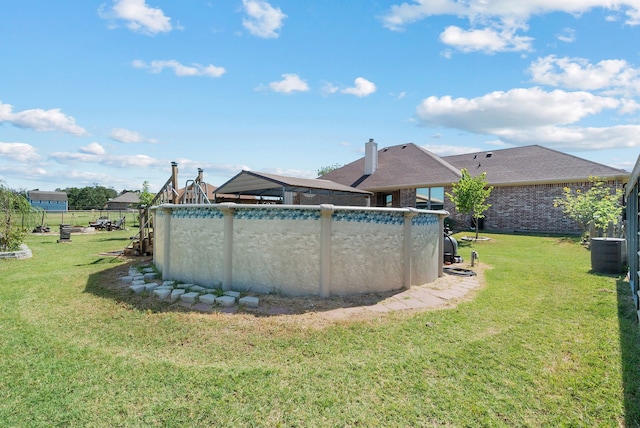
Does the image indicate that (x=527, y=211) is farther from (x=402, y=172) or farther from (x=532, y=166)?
(x=402, y=172)

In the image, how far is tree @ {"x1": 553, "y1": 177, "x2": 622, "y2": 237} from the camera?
12831 mm

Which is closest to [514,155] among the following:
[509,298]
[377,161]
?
[377,161]

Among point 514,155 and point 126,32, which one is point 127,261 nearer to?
point 126,32

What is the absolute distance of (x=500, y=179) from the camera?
62.5 feet

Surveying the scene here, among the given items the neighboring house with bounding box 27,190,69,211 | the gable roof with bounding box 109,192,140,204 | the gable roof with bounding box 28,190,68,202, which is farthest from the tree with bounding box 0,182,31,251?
the gable roof with bounding box 28,190,68,202

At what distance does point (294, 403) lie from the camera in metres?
2.81

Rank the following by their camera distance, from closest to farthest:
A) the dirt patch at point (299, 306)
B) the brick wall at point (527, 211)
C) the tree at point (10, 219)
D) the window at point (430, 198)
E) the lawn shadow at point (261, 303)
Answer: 1. the dirt patch at point (299, 306)
2. the lawn shadow at point (261, 303)
3. the tree at point (10, 219)
4. the brick wall at point (527, 211)
5. the window at point (430, 198)

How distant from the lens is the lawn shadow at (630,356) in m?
2.71

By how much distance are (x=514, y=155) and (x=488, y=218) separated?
4890 millimetres

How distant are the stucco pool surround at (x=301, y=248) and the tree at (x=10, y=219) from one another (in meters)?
8.98

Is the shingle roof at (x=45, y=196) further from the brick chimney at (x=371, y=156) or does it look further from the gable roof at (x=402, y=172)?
the brick chimney at (x=371, y=156)

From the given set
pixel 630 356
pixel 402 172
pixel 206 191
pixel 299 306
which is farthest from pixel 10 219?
pixel 402 172

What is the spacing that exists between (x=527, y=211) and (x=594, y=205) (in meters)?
4.26

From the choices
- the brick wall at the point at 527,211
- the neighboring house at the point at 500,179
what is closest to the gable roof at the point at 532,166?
the neighboring house at the point at 500,179
